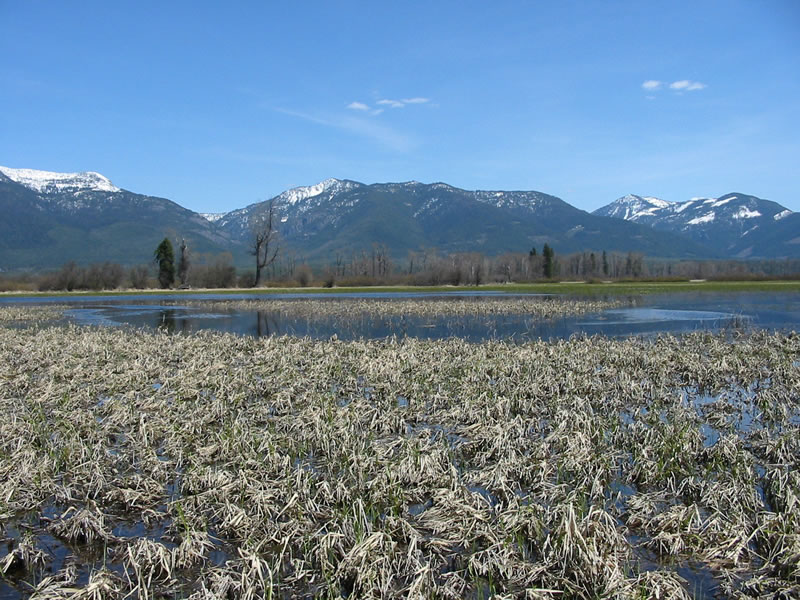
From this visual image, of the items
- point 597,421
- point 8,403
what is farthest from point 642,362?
point 8,403

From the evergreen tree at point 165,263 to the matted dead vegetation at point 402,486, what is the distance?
346ft

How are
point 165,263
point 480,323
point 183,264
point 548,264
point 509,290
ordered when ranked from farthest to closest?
point 548,264 < point 183,264 < point 165,263 < point 509,290 < point 480,323

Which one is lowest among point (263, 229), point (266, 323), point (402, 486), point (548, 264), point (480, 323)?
point (402, 486)

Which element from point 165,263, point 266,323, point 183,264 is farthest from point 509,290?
point 165,263

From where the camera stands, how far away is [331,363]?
71.1ft

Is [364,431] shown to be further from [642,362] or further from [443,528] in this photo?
[642,362]

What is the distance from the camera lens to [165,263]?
118 metres

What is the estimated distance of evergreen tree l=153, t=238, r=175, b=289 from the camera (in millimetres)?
118000

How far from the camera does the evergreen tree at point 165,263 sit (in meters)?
118

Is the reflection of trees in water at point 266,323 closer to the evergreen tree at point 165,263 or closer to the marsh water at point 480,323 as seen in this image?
the marsh water at point 480,323

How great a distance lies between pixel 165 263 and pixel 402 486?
119 metres

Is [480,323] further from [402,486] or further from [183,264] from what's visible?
[183,264]

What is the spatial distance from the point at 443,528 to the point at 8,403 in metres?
14.1

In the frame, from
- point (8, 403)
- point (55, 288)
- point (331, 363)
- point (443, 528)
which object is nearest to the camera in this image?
point (443, 528)
